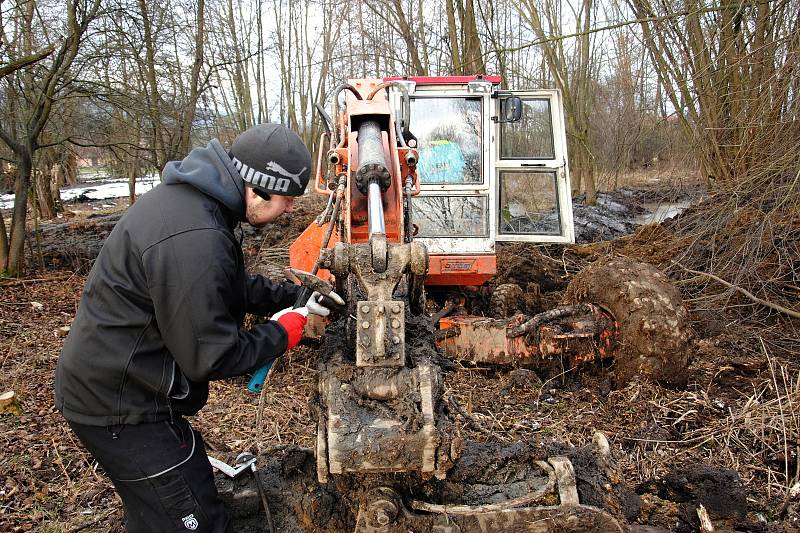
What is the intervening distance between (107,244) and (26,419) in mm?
3049

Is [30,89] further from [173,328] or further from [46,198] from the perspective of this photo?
[173,328]

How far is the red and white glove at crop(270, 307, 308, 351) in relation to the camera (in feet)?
7.83

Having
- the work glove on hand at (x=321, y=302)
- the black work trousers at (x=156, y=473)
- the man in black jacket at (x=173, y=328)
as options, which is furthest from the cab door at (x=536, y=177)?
the black work trousers at (x=156, y=473)

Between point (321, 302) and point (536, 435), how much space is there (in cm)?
233

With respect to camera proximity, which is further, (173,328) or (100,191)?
(100,191)

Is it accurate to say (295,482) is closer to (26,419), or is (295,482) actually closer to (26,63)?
(26,419)

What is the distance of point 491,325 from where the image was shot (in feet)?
16.3

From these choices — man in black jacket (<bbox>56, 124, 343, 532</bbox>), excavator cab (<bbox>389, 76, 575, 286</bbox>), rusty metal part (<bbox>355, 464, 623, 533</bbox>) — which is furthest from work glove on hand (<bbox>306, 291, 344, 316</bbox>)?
excavator cab (<bbox>389, 76, 575, 286</bbox>)

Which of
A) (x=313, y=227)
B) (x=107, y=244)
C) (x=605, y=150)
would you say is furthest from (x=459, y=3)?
(x=107, y=244)

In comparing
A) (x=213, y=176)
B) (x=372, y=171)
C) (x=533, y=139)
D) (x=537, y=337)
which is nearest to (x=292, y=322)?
(x=213, y=176)

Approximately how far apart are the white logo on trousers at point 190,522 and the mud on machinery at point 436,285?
1.58ft

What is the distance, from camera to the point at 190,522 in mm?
2332

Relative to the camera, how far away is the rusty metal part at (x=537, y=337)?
15.7ft

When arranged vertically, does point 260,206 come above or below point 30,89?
below
